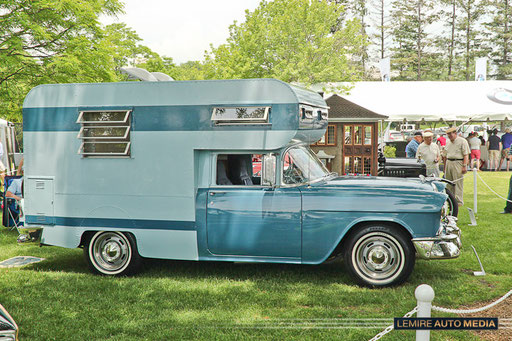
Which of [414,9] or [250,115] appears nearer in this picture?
[250,115]

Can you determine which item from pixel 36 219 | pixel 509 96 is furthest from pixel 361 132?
pixel 509 96

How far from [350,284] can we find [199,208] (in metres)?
2.17

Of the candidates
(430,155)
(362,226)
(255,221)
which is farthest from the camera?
(430,155)

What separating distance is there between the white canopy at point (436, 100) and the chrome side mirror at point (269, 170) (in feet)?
60.3

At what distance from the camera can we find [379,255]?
6000mm

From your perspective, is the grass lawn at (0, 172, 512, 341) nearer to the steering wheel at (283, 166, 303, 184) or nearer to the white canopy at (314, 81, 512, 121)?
the steering wheel at (283, 166, 303, 184)

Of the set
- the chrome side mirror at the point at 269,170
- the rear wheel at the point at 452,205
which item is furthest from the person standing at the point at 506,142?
the chrome side mirror at the point at 269,170

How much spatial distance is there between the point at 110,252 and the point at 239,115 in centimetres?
266

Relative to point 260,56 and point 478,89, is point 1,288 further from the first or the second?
point 478,89

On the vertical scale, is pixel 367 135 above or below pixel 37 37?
below

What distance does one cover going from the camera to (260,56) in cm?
2539

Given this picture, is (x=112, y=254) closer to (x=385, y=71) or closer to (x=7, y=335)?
(x=7, y=335)

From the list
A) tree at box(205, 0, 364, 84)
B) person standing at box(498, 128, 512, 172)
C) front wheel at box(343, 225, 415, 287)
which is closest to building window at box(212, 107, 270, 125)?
front wheel at box(343, 225, 415, 287)

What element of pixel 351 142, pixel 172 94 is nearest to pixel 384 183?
pixel 172 94
